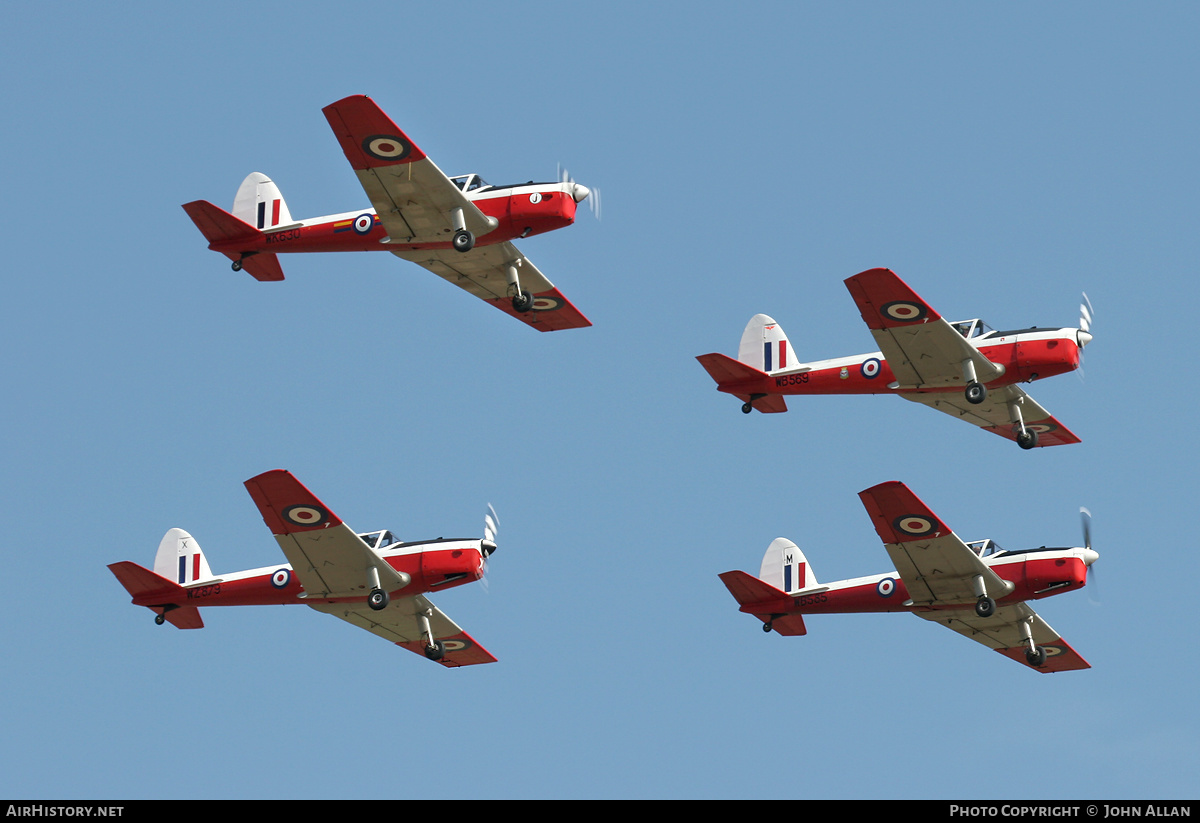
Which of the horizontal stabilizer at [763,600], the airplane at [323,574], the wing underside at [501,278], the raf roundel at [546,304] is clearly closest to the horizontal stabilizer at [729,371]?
the wing underside at [501,278]

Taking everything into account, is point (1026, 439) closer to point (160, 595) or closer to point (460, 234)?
point (460, 234)

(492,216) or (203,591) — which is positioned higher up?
(492,216)

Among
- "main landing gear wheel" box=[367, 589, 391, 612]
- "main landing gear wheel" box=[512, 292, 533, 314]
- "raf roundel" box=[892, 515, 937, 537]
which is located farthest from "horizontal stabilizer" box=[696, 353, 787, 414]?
"main landing gear wheel" box=[367, 589, 391, 612]

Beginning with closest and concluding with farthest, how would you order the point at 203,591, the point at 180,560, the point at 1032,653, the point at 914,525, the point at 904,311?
the point at 914,525, the point at 203,591, the point at 904,311, the point at 180,560, the point at 1032,653

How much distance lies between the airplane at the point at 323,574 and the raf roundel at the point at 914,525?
876 cm

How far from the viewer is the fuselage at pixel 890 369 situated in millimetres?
40812

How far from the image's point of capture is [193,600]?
39.6 meters

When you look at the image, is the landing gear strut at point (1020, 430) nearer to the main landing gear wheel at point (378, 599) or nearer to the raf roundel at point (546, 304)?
the raf roundel at point (546, 304)

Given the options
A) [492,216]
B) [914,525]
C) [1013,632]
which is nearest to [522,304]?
[492,216]

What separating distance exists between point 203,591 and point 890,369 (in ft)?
55.9

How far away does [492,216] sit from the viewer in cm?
3959
